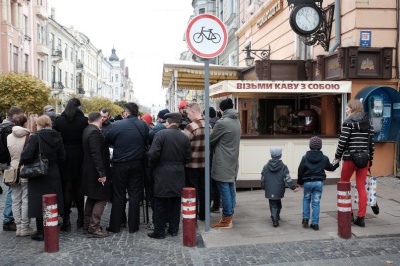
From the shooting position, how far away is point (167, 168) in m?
6.06

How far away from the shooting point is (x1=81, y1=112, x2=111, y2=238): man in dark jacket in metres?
6.19

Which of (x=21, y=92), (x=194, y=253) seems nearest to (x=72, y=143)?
(x=194, y=253)

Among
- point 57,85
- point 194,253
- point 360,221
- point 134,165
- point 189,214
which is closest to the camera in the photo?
point 194,253

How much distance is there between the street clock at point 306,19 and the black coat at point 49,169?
6886mm

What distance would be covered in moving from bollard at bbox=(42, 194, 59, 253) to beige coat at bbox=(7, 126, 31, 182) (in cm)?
129

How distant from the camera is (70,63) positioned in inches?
2007

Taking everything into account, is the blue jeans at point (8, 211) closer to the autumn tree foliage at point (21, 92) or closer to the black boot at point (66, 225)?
the black boot at point (66, 225)

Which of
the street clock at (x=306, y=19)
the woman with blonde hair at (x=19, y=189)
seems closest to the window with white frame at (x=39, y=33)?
the street clock at (x=306, y=19)

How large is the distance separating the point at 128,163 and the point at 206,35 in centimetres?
221

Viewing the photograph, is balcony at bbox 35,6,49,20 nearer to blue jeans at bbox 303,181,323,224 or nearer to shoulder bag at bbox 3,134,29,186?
shoulder bag at bbox 3,134,29,186

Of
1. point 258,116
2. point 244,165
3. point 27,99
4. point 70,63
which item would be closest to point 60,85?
point 70,63

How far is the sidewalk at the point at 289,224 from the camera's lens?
5.92 meters

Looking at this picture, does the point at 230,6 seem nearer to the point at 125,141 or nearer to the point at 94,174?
the point at 125,141

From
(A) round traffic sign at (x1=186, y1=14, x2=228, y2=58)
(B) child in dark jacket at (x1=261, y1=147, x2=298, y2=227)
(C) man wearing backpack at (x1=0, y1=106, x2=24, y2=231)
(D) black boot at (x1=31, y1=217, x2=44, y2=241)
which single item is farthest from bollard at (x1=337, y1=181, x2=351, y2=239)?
(C) man wearing backpack at (x1=0, y1=106, x2=24, y2=231)
